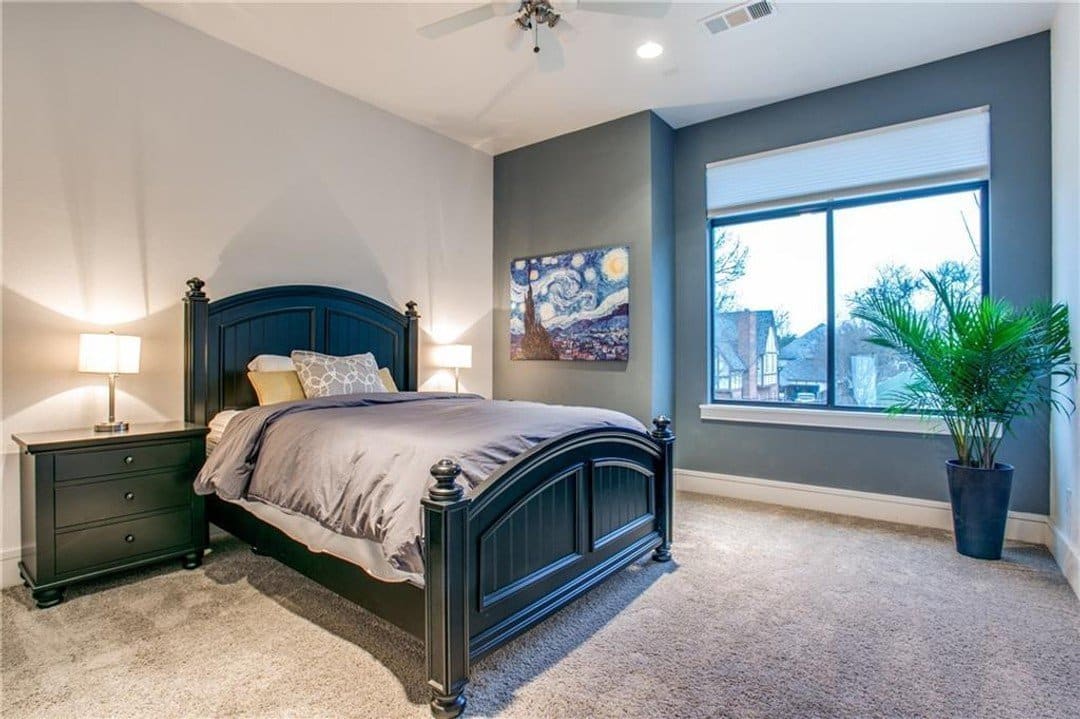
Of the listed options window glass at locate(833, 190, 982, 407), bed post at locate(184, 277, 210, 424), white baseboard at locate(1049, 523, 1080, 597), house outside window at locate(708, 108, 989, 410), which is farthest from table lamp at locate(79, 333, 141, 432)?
white baseboard at locate(1049, 523, 1080, 597)

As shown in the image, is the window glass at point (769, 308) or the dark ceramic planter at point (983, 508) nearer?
the dark ceramic planter at point (983, 508)

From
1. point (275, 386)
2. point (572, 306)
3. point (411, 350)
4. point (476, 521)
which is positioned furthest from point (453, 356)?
point (476, 521)

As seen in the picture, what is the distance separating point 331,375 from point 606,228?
8.16ft

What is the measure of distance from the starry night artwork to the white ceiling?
1222 millimetres

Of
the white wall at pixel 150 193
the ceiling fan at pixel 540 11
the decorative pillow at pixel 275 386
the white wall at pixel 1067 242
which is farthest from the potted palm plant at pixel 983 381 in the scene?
the white wall at pixel 150 193

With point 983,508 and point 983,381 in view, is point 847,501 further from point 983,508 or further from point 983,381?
point 983,381

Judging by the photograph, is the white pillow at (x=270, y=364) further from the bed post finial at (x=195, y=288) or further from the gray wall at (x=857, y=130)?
the gray wall at (x=857, y=130)

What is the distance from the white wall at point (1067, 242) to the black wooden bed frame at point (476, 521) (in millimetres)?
1937

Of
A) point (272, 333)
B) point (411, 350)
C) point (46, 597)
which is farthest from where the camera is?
point (411, 350)

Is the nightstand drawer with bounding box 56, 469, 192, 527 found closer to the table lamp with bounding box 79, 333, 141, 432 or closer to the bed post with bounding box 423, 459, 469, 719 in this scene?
the table lamp with bounding box 79, 333, 141, 432

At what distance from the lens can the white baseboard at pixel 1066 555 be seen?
8.34ft

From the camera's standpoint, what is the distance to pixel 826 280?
4.07 m

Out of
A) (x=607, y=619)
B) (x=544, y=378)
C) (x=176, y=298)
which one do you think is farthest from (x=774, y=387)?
(x=176, y=298)

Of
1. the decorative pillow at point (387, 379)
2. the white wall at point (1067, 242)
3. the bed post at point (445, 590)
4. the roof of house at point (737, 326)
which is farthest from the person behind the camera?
the roof of house at point (737, 326)
